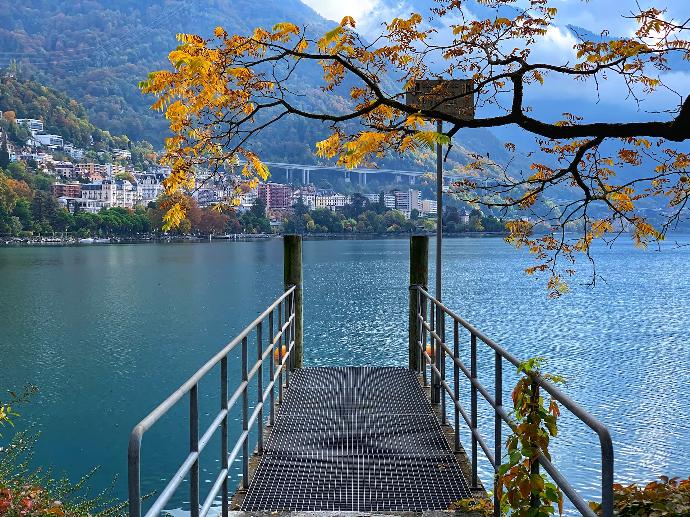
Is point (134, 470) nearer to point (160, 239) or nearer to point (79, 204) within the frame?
point (160, 239)

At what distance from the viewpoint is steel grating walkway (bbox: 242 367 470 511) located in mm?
5648

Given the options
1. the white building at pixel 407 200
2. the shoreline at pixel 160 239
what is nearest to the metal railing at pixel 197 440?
the shoreline at pixel 160 239

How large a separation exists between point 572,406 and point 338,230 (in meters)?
181

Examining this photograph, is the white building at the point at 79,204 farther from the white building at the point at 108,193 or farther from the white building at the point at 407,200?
the white building at the point at 407,200

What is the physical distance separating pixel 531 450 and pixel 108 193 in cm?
19826

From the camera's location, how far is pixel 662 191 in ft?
23.5

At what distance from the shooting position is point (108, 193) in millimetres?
192375

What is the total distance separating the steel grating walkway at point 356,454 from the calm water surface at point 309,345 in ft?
28.3

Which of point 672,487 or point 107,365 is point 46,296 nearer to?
point 107,365

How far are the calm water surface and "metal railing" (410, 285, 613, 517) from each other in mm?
9103

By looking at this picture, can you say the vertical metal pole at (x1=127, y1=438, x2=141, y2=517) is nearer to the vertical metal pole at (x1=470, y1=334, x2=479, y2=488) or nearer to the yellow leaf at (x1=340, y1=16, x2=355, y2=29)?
the vertical metal pole at (x1=470, y1=334, x2=479, y2=488)

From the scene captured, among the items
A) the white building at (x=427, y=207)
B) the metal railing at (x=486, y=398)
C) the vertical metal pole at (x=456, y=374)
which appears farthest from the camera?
the white building at (x=427, y=207)

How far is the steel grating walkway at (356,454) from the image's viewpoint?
565 cm

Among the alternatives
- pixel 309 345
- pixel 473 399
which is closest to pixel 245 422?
pixel 473 399
